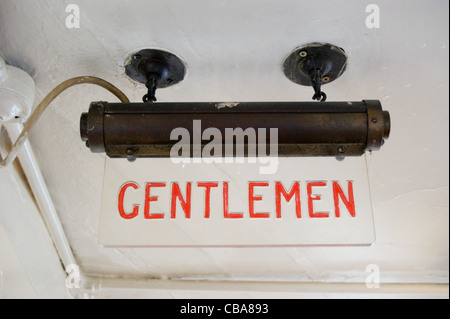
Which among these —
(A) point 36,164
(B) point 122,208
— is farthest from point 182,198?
(A) point 36,164

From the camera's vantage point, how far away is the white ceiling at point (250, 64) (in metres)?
1.40

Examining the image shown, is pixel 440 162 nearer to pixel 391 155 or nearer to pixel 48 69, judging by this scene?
pixel 391 155

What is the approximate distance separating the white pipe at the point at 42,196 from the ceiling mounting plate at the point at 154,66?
1.67 ft

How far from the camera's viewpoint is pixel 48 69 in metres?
1.56

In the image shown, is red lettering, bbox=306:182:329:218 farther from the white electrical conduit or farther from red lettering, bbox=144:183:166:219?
the white electrical conduit

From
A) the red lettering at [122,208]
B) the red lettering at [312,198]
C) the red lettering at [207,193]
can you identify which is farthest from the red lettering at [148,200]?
the red lettering at [312,198]

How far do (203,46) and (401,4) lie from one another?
2.13ft

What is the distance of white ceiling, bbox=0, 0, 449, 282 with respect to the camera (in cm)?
140

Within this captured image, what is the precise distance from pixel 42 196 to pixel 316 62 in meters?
1.36

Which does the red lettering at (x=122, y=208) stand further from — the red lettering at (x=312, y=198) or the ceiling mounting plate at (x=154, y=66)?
the red lettering at (x=312, y=198)

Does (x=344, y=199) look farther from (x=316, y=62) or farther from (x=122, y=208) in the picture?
(x=122, y=208)

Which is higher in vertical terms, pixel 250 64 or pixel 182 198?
pixel 250 64

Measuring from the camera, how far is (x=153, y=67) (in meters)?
1.51
